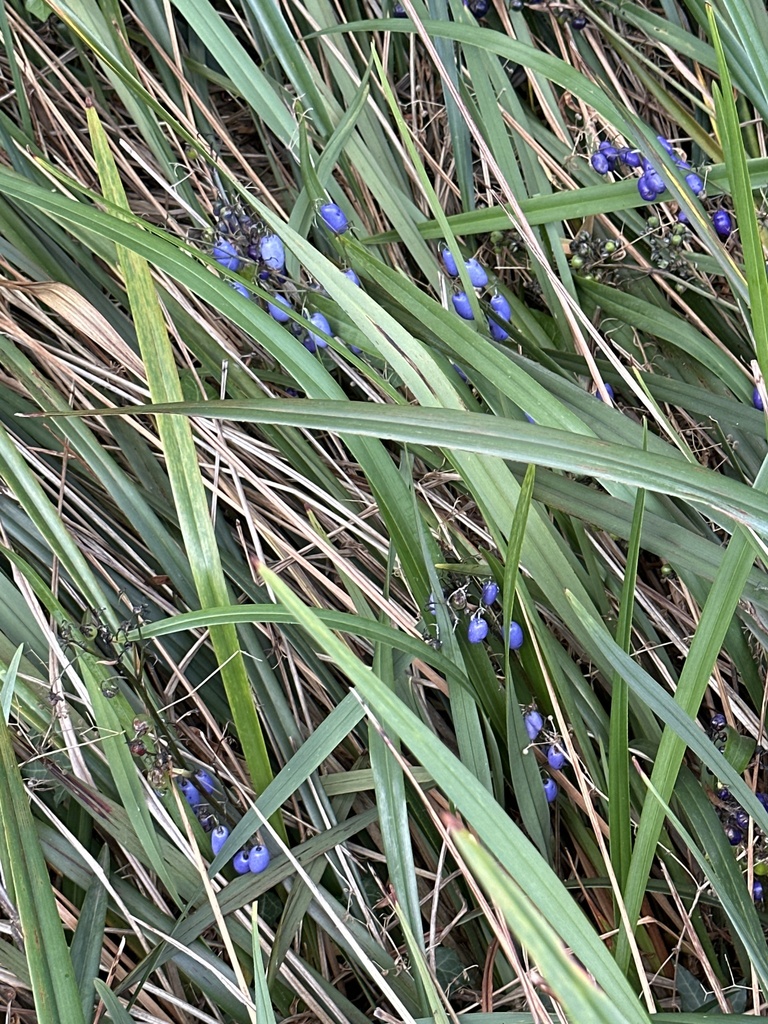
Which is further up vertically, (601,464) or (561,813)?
(601,464)

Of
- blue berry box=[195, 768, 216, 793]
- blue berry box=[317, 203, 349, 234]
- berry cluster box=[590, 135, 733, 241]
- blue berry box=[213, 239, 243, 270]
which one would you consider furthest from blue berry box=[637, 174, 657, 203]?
blue berry box=[195, 768, 216, 793]

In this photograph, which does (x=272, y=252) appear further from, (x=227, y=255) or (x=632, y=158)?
(x=632, y=158)

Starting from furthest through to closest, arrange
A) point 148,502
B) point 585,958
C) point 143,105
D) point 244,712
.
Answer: point 143,105 → point 148,502 → point 244,712 → point 585,958

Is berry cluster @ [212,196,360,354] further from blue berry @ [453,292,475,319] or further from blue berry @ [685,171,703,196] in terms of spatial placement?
blue berry @ [685,171,703,196]

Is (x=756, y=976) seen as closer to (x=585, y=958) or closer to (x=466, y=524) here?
(x=585, y=958)

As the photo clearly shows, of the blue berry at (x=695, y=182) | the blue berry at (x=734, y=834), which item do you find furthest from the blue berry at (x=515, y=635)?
the blue berry at (x=695, y=182)

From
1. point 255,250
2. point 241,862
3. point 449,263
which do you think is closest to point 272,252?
point 255,250

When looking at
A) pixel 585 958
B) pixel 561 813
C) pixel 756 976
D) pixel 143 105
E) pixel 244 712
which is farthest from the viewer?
pixel 143 105

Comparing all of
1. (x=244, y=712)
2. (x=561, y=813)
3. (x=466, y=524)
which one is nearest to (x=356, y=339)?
(x=466, y=524)
